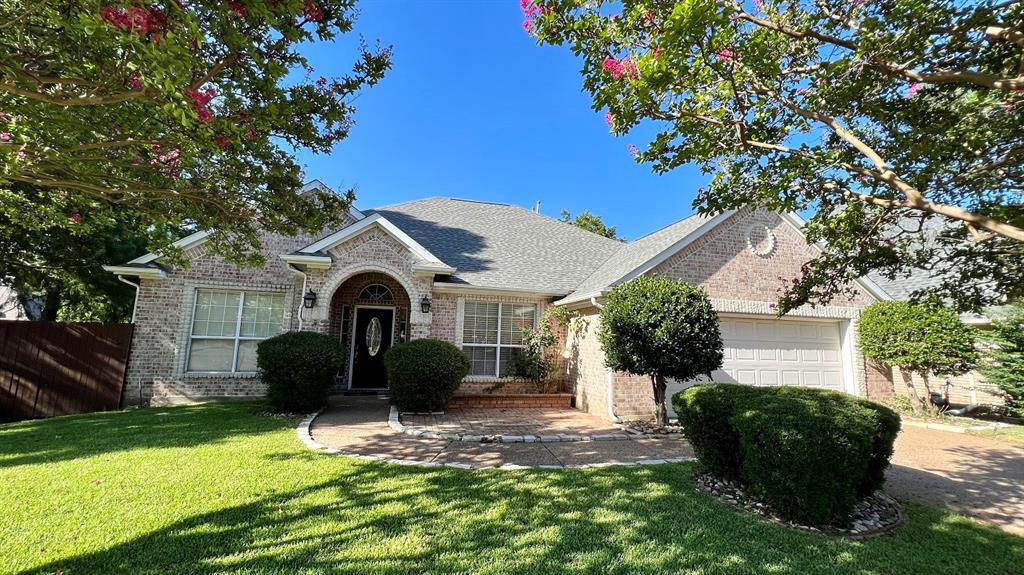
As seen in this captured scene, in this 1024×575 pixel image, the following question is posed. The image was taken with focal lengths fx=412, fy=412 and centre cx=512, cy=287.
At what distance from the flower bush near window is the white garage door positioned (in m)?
3.24

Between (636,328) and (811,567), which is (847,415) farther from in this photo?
(636,328)

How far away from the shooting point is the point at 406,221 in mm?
14906

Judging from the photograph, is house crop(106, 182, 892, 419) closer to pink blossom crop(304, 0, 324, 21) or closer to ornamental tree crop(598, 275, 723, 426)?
ornamental tree crop(598, 275, 723, 426)

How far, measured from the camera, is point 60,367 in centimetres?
1003

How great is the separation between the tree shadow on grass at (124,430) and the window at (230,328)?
1509 millimetres

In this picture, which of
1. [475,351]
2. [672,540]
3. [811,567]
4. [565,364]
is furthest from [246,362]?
[811,567]

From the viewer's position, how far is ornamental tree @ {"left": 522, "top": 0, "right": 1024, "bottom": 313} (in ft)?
12.8

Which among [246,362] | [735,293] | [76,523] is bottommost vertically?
[76,523]

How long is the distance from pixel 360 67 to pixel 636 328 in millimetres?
6521

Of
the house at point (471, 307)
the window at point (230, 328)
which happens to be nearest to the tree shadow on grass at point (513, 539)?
the house at point (471, 307)

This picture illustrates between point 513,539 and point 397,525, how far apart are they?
114 centimetres

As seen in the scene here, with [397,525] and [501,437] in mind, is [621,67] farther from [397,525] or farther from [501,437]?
[501,437]

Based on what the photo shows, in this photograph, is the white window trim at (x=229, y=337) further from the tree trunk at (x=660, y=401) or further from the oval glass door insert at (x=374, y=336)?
the tree trunk at (x=660, y=401)

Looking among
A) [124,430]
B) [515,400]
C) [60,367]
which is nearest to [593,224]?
[515,400]
